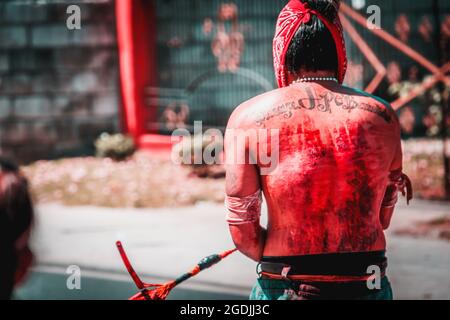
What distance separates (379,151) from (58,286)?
169 inches

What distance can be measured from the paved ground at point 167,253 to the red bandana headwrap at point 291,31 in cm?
299

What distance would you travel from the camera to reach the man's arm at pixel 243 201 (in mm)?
2588

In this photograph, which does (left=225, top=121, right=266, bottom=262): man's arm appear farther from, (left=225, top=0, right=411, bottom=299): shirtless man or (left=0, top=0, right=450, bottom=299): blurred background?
(left=0, top=0, right=450, bottom=299): blurred background

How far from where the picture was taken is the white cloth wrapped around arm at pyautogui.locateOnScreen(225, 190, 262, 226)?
2.63m

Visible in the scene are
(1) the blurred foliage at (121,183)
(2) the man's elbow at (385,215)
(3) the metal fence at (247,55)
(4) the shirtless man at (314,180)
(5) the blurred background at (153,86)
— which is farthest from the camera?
(3) the metal fence at (247,55)

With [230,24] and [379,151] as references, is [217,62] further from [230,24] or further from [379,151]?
[379,151]

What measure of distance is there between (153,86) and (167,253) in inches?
229

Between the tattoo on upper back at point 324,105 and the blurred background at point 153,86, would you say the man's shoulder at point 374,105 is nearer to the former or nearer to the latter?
the tattoo on upper back at point 324,105

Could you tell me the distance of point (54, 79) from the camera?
12.5m

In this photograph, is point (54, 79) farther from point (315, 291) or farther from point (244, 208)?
point (315, 291)

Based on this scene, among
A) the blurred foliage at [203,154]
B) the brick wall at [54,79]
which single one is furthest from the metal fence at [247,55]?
the blurred foliage at [203,154]

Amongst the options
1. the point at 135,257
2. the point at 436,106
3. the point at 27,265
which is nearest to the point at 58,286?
the point at 135,257

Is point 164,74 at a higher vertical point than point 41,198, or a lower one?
higher

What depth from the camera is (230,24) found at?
39.8 ft
